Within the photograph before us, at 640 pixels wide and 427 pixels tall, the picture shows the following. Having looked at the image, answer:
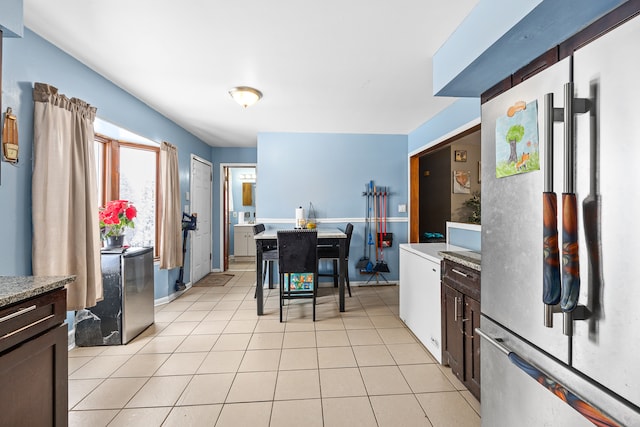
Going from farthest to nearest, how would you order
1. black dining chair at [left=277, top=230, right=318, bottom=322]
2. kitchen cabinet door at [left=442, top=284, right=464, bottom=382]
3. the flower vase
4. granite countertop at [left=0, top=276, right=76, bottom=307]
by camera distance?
black dining chair at [left=277, top=230, right=318, bottom=322], the flower vase, kitchen cabinet door at [left=442, top=284, right=464, bottom=382], granite countertop at [left=0, top=276, right=76, bottom=307]

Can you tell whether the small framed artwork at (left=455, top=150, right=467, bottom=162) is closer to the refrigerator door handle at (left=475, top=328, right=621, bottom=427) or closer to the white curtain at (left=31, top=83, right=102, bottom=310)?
the refrigerator door handle at (left=475, top=328, right=621, bottom=427)

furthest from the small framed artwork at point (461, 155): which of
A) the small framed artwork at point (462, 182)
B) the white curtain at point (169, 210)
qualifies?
the white curtain at point (169, 210)

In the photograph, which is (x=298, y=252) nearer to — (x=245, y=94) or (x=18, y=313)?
(x=245, y=94)

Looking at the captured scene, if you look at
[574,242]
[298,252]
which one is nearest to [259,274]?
[298,252]

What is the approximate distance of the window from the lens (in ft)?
10.8

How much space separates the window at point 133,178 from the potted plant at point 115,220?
0.79 m

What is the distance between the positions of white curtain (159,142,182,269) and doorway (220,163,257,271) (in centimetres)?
176

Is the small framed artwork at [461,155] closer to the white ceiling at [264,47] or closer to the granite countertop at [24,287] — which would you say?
the white ceiling at [264,47]

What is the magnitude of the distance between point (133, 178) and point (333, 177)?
2.74m

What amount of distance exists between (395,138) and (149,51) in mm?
3517

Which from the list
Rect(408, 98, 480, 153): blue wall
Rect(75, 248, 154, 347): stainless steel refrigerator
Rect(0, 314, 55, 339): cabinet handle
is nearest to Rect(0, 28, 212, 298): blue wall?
Rect(75, 248, 154, 347): stainless steel refrigerator

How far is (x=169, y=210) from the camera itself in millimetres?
3627

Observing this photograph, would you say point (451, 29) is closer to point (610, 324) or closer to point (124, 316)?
point (610, 324)

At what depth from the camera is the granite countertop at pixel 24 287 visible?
3.52ft
